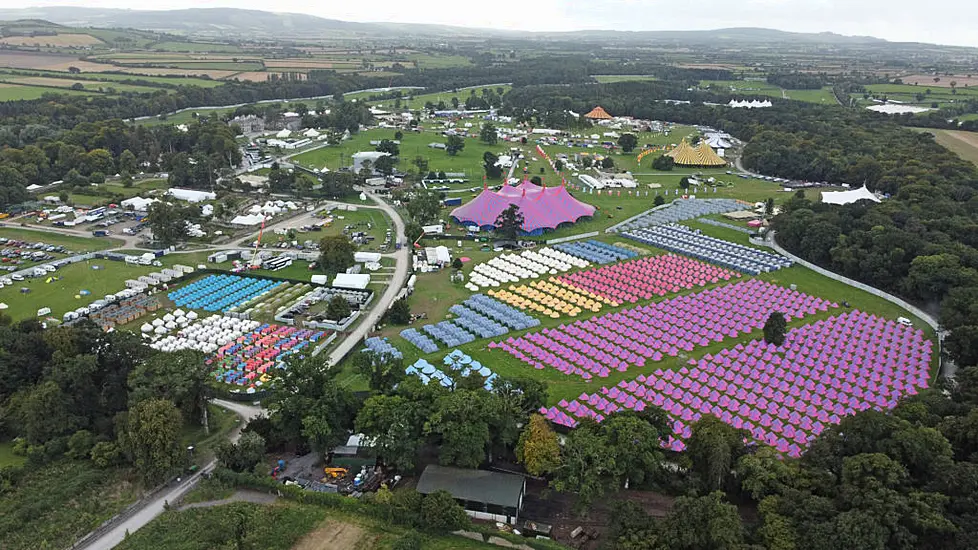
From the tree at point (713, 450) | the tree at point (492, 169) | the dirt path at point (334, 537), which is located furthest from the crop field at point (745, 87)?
the dirt path at point (334, 537)

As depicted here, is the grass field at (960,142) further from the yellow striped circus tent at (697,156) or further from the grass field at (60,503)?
the grass field at (60,503)

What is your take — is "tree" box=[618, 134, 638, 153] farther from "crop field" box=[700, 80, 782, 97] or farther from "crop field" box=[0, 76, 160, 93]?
"crop field" box=[0, 76, 160, 93]

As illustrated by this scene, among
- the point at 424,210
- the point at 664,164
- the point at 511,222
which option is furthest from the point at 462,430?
the point at 664,164

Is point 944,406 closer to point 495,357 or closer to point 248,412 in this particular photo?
point 495,357

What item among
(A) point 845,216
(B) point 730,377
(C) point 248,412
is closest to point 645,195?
(A) point 845,216

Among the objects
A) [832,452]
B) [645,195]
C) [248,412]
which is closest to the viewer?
[832,452]

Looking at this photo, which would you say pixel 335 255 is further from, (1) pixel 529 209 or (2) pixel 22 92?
(2) pixel 22 92

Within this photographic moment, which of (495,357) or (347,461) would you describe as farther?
(495,357)
